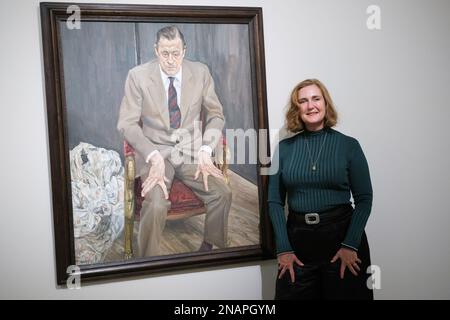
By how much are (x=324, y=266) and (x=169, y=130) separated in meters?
0.83

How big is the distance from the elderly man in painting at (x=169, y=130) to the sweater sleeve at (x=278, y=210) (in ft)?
0.79

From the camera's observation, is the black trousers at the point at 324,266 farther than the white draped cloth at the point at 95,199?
No

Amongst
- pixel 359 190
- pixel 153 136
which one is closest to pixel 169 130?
pixel 153 136

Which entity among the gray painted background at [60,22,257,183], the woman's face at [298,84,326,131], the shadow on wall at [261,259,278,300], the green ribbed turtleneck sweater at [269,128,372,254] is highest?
the gray painted background at [60,22,257,183]

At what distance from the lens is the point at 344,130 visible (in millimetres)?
1832

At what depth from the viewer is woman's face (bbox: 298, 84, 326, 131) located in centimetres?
152

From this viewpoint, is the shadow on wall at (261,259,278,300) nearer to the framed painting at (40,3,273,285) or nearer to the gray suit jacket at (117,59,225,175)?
the framed painting at (40,3,273,285)

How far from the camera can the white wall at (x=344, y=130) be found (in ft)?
5.01

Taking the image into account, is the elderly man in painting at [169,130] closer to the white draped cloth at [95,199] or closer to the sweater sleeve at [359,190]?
the white draped cloth at [95,199]

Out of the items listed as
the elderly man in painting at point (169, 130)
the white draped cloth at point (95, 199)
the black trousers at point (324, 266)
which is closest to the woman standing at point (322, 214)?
the black trousers at point (324, 266)

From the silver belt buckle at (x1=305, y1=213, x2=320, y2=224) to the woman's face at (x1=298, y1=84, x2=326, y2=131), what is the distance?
13.7 inches

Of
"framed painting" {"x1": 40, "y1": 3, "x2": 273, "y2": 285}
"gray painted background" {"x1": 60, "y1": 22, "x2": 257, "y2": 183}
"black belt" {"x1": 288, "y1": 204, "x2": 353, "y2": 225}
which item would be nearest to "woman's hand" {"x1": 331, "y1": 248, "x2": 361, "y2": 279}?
"black belt" {"x1": 288, "y1": 204, "x2": 353, "y2": 225}
